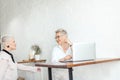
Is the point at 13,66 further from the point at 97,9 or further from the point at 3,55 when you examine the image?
the point at 97,9

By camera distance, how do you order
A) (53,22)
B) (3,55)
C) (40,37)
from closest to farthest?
(3,55)
(53,22)
(40,37)

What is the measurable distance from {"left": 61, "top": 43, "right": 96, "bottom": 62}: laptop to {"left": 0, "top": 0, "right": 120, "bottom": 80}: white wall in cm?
48

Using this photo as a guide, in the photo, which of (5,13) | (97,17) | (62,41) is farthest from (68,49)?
(5,13)

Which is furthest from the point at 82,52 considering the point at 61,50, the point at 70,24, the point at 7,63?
the point at 70,24

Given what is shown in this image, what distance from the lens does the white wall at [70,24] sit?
3.66 meters

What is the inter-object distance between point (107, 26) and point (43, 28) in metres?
1.68

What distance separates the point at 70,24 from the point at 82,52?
127cm

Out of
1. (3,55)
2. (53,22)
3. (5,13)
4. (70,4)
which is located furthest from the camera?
(5,13)

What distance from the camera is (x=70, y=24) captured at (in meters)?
4.34

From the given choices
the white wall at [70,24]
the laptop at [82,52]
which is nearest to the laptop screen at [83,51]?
the laptop at [82,52]

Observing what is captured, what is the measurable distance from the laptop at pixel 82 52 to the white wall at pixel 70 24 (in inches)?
18.8

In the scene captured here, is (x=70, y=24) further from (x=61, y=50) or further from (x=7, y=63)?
(x=7, y=63)

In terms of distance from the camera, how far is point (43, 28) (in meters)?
4.95

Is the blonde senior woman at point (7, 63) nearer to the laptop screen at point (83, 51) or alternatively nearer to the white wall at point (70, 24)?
the laptop screen at point (83, 51)
